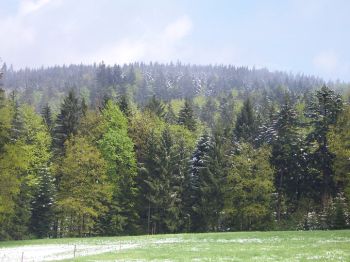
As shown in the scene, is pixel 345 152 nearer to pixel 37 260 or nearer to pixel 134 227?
pixel 134 227

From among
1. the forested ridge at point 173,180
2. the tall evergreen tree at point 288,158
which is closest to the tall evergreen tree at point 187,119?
the forested ridge at point 173,180

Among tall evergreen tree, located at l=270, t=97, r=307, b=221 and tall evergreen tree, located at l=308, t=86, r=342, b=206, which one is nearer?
tall evergreen tree, located at l=308, t=86, r=342, b=206

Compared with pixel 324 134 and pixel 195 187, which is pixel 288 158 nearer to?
pixel 324 134

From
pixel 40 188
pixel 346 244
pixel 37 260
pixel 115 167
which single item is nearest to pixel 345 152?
pixel 346 244

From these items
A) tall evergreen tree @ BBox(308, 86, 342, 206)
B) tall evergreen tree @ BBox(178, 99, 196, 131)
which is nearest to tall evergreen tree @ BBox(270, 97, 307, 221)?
tall evergreen tree @ BBox(308, 86, 342, 206)

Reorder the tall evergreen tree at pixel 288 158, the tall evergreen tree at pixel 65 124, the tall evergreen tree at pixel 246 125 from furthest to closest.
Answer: the tall evergreen tree at pixel 246 125, the tall evergreen tree at pixel 65 124, the tall evergreen tree at pixel 288 158

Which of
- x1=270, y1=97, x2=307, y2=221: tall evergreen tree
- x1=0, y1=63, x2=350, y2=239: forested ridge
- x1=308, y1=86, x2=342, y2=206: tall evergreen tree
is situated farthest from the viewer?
x1=270, y1=97, x2=307, y2=221: tall evergreen tree

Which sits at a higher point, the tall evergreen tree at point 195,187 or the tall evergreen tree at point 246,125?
the tall evergreen tree at point 246,125

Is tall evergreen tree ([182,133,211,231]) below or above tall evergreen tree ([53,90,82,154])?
below

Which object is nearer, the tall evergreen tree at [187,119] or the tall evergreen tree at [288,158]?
the tall evergreen tree at [288,158]

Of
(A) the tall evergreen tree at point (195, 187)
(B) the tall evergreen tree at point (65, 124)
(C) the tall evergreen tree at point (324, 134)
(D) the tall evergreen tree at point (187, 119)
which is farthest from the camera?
(D) the tall evergreen tree at point (187, 119)

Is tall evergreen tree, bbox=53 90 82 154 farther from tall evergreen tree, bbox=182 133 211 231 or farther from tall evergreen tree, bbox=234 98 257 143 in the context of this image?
tall evergreen tree, bbox=234 98 257 143

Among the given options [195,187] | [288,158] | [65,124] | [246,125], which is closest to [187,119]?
[246,125]

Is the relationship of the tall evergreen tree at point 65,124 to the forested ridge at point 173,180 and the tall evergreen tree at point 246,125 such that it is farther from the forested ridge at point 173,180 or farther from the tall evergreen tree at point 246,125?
the tall evergreen tree at point 246,125
